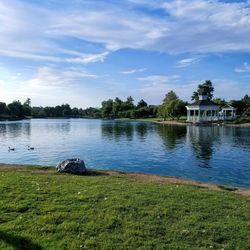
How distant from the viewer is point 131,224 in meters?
7.83

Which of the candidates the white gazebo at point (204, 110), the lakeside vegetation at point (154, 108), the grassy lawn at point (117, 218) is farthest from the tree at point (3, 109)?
the grassy lawn at point (117, 218)

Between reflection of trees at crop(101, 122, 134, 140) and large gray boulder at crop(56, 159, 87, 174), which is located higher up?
large gray boulder at crop(56, 159, 87, 174)

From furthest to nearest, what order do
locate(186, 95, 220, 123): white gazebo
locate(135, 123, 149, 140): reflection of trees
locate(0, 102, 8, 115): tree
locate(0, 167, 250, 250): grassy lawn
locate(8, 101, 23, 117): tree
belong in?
locate(8, 101, 23, 117): tree < locate(0, 102, 8, 115): tree < locate(186, 95, 220, 123): white gazebo < locate(135, 123, 149, 140): reflection of trees < locate(0, 167, 250, 250): grassy lawn

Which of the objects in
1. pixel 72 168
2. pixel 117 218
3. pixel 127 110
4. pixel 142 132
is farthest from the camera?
pixel 127 110

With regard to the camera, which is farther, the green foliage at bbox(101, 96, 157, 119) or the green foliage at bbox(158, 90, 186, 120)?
the green foliage at bbox(101, 96, 157, 119)

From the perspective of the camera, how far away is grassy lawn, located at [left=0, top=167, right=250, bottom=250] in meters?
6.84

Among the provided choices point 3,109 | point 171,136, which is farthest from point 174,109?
point 3,109

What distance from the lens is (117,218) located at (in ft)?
26.8

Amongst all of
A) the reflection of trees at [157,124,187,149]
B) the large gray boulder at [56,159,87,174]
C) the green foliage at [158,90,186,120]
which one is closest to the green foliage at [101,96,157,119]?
the green foliage at [158,90,186,120]

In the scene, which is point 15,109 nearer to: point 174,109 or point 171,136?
point 174,109

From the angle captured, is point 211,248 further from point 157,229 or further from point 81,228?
point 81,228

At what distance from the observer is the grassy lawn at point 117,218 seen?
684 cm

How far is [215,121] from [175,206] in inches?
3557

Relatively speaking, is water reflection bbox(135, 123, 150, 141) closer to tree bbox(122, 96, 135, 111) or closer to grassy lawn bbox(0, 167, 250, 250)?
grassy lawn bbox(0, 167, 250, 250)
